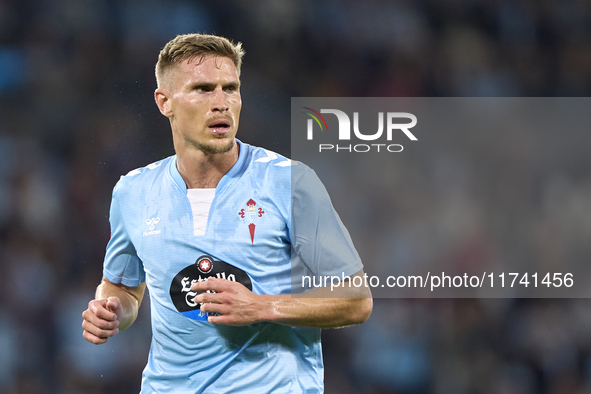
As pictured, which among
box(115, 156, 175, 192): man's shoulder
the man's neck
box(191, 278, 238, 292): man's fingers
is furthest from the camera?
box(115, 156, 175, 192): man's shoulder

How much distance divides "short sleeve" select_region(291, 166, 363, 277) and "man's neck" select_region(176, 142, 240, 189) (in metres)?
0.35

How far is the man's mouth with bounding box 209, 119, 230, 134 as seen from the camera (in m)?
2.71

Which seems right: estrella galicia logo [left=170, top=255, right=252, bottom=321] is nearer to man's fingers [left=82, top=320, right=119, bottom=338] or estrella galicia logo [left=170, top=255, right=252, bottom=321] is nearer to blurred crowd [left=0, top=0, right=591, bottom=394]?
man's fingers [left=82, top=320, right=119, bottom=338]

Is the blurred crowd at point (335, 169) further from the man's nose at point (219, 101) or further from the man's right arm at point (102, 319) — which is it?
the man's right arm at point (102, 319)

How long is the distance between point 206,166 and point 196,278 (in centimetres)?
51

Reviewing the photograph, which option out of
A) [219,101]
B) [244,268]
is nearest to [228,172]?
[219,101]

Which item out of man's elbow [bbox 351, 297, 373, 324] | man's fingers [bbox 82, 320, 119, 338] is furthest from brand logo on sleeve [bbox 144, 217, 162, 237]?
man's elbow [bbox 351, 297, 373, 324]

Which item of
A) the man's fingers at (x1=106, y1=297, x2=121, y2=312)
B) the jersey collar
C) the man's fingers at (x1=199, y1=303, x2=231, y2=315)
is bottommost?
the man's fingers at (x1=199, y1=303, x2=231, y2=315)

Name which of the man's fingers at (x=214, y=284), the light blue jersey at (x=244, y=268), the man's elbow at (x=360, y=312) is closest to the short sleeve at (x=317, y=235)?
the light blue jersey at (x=244, y=268)

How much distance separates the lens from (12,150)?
17.5 ft

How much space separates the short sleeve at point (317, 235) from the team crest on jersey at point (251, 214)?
0.15 m

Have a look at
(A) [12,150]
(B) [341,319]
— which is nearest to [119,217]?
(B) [341,319]

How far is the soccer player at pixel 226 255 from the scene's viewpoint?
8.18 feet

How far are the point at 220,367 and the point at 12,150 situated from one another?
370cm
